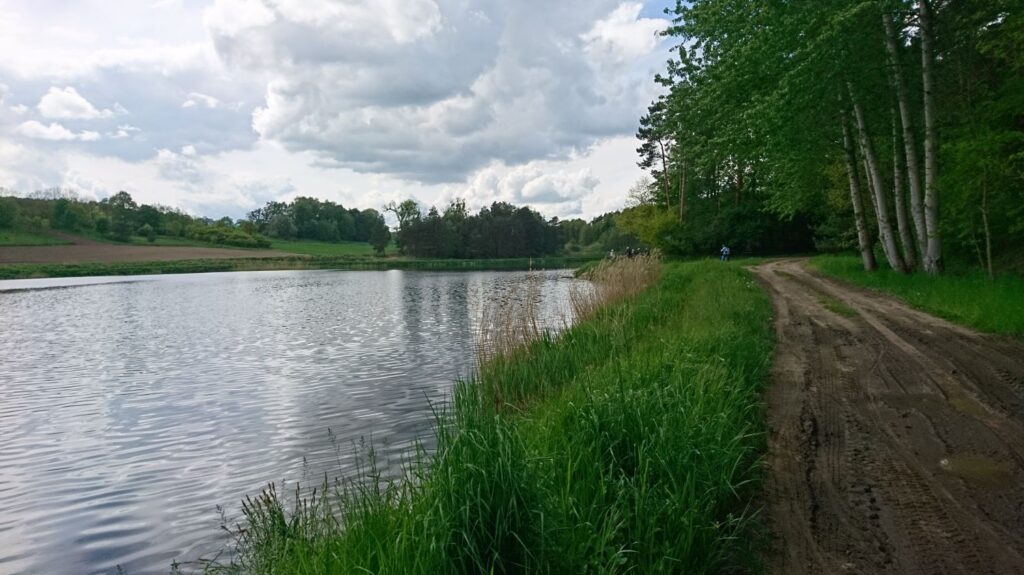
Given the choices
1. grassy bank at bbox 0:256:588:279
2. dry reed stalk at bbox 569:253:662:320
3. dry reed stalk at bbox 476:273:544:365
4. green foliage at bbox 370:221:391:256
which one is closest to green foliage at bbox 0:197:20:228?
grassy bank at bbox 0:256:588:279

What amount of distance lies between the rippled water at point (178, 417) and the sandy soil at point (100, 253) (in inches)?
2755

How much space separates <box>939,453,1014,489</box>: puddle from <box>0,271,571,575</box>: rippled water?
6285mm

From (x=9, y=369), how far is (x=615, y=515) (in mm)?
18043

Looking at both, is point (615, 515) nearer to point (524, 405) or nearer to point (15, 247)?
point (524, 405)

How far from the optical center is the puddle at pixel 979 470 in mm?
4860

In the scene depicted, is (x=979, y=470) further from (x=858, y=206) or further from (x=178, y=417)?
(x=858, y=206)

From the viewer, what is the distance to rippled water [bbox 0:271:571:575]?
6.75 m

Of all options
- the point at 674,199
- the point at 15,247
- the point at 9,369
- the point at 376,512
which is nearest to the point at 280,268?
the point at 15,247

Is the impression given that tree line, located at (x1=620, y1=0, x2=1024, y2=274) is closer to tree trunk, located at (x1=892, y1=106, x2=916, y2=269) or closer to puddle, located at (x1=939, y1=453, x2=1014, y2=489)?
tree trunk, located at (x1=892, y1=106, x2=916, y2=269)

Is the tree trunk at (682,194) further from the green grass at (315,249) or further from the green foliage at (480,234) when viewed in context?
the green grass at (315,249)

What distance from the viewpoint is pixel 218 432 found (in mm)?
10164

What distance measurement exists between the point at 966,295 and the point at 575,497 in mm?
13301

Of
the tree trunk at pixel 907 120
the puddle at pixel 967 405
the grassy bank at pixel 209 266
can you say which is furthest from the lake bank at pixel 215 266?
the puddle at pixel 967 405

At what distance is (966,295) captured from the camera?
13.7 meters
